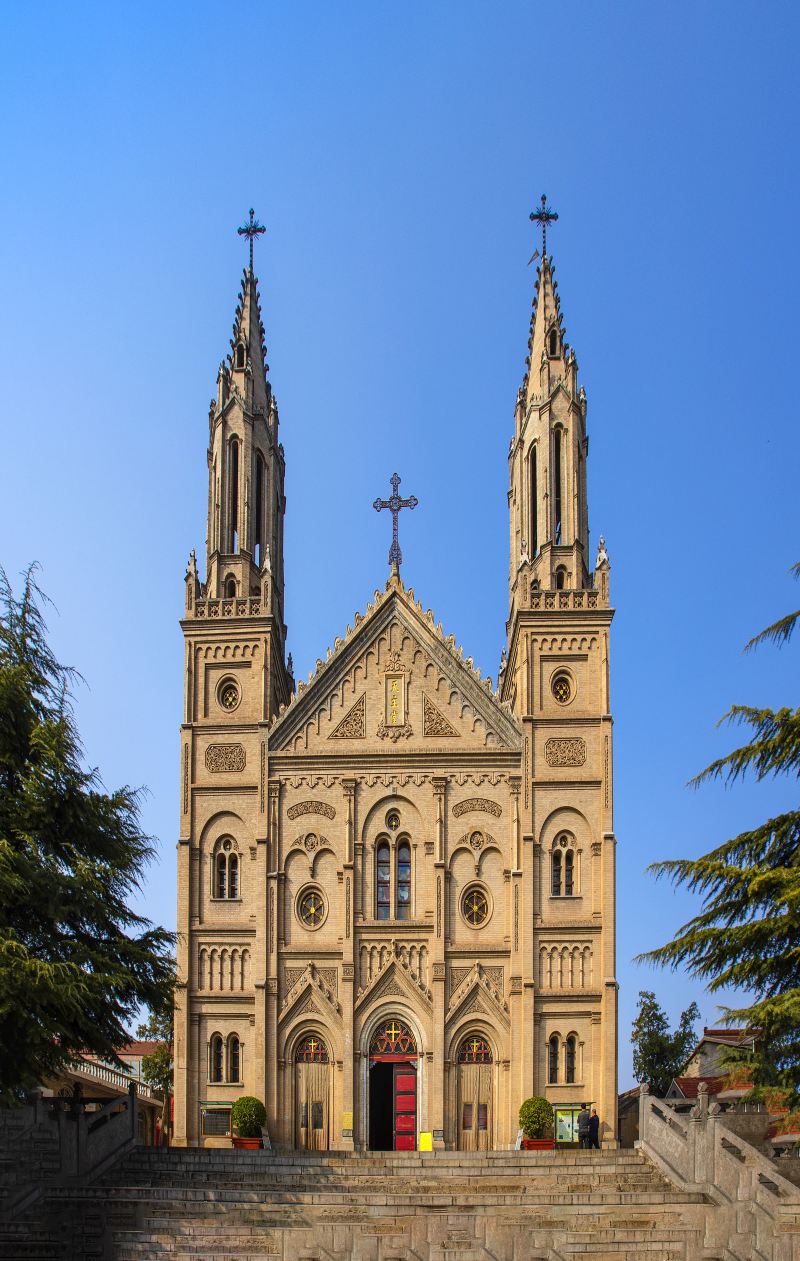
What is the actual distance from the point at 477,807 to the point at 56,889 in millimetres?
18942

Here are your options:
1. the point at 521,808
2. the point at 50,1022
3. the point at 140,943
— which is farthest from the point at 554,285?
the point at 50,1022

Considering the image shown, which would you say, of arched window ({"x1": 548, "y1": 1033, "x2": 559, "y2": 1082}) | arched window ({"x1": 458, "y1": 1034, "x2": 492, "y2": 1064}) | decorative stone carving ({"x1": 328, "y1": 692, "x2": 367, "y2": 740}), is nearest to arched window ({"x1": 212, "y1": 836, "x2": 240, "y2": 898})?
decorative stone carving ({"x1": 328, "y1": 692, "x2": 367, "y2": 740})

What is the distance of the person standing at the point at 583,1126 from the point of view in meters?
40.8

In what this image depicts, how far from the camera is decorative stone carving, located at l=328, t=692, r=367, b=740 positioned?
47.6 metres

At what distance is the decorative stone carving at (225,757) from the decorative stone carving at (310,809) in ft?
6.87

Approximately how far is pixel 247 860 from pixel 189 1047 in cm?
574

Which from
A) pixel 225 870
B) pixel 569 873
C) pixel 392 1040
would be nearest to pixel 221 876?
pixel 225 870

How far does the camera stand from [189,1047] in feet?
147

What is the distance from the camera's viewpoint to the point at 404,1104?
44.8 meters

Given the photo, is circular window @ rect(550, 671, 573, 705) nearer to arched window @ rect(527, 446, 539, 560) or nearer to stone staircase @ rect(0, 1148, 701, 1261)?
arched window @ rect(527, 446, 539, 560)

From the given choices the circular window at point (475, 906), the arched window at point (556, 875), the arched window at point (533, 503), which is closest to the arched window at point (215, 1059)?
the circular window at point (475, 906)

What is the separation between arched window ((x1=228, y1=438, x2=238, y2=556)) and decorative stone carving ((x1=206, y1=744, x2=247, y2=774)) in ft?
22.0

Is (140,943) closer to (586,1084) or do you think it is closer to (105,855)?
(105,855)

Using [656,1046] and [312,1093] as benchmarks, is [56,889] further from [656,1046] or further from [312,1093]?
[656,1046]
